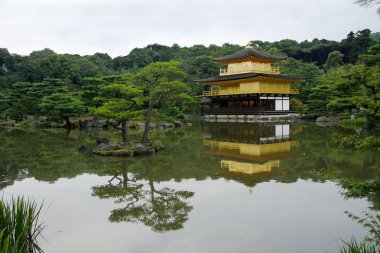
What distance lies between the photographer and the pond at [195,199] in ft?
17.5

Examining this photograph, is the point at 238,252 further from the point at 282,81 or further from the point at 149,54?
the point at 149,54

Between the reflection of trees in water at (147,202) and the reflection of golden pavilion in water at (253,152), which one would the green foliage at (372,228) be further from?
the reflection of golden pavilion in water at (253,152)

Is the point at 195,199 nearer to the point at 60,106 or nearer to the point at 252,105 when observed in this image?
the point at 60,106

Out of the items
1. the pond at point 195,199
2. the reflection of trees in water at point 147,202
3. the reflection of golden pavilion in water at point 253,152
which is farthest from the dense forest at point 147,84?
the reflection of trees in water at point 147,202

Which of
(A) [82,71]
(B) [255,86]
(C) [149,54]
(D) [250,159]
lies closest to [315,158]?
(D) [250,159]

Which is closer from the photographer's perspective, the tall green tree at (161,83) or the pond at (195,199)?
the pond at (195,199)

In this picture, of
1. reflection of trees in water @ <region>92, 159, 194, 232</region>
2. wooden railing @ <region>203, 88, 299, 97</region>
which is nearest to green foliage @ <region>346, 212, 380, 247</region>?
reflection of trees in water @ <region>92, 159, 194, 232</region>

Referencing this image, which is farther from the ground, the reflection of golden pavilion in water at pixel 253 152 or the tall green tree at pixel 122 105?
the tall green tree at pixel 122 105

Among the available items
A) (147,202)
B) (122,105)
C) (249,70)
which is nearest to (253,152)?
(122,105)

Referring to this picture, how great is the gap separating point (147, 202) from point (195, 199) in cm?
99

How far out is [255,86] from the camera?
35438mm

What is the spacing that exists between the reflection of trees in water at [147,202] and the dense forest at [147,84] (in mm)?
3626

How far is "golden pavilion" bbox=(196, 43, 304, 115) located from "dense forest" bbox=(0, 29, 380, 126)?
2368 mm

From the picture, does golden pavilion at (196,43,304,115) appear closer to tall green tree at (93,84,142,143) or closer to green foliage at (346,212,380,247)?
tall green tree at (93,84,142,143)
